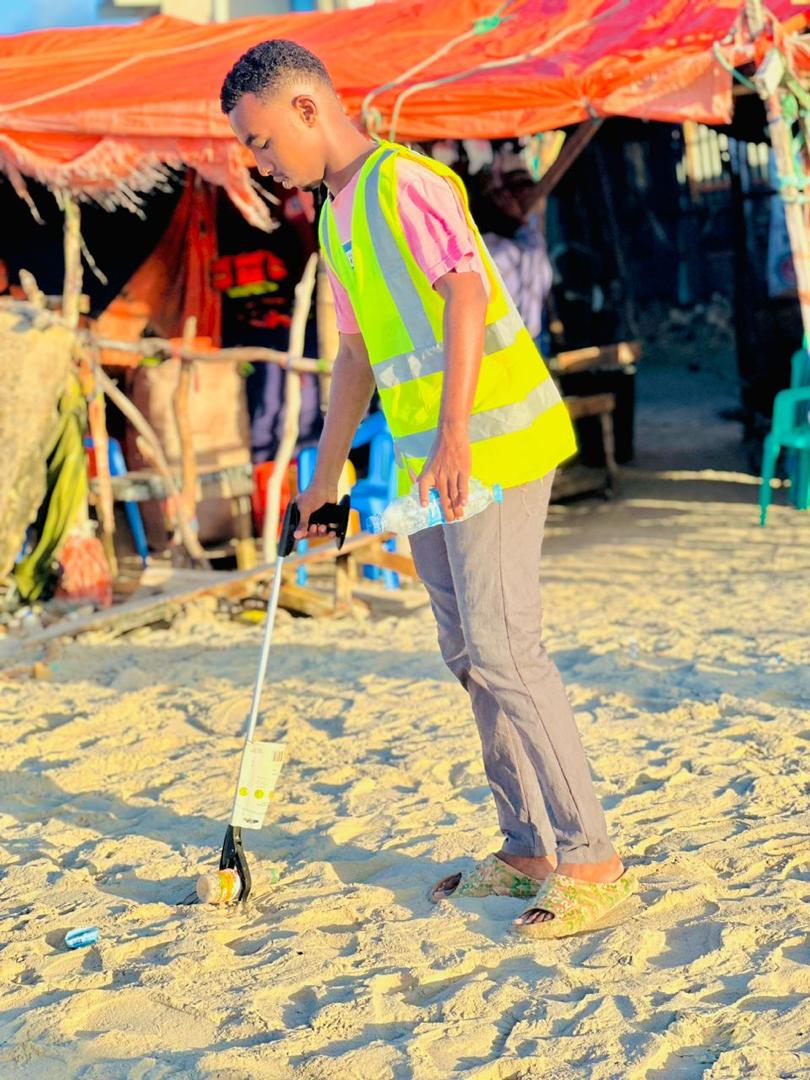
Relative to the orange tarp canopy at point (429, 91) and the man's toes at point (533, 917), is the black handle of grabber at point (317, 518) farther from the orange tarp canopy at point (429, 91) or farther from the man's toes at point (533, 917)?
the orange tarp canopy at point (429, 91)

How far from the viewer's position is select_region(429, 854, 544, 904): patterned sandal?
3316mm

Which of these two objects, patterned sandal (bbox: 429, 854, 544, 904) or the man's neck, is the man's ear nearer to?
the man's neck

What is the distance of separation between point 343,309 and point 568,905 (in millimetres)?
1396

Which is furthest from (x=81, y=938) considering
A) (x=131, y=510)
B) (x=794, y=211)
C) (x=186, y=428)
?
(x=131, y=510)

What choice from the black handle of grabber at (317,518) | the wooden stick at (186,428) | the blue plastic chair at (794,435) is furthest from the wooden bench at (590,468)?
the black handle of grabber at (317,518)

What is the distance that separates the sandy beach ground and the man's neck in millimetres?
1636

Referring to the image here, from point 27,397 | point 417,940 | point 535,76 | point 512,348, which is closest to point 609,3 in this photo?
point 535,76

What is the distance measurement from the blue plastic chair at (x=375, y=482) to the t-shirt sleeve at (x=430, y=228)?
4.35 m

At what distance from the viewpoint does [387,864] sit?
3.67 metres

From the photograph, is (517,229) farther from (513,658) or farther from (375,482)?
(513,658)

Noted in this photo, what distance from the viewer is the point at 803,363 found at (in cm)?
801

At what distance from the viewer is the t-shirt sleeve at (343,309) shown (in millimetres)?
3217

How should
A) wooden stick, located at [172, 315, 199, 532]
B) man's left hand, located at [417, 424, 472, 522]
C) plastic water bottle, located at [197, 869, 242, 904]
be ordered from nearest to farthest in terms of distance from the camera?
man's left hand, located at [417, 424, 472, 522]
plastic water bottle, located at [197, 869, 242, 904]
wooden stick, located at [172, 315, 199, 532]

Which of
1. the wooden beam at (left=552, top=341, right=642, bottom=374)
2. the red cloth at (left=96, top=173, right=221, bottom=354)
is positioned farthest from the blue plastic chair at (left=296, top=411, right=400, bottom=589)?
the wooden beam at (left=552, top=341, right=642, bottom=374)
